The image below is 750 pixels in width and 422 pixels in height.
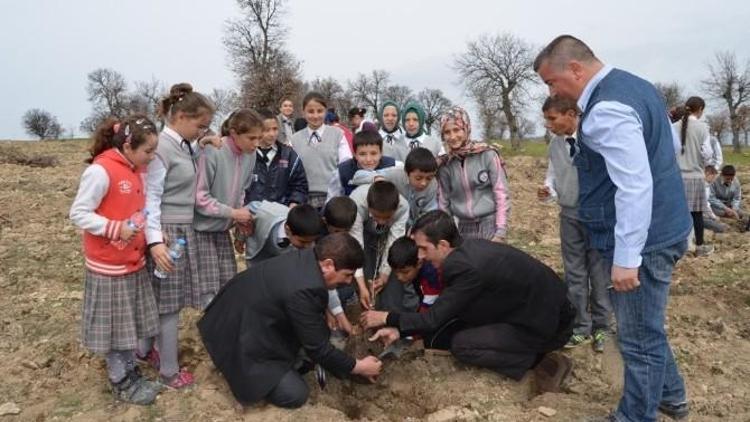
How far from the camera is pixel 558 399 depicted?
343 cm

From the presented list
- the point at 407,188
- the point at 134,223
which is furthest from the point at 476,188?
the point at 134,223

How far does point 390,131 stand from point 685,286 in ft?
10.9

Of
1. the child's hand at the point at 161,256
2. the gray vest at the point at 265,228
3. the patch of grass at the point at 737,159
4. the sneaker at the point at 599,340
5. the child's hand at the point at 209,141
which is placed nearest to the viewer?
the child's hand at the point at 161,256

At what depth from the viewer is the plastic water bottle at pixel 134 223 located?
312 cm

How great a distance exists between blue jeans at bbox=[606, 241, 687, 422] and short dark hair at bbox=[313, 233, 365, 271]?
1351 mm

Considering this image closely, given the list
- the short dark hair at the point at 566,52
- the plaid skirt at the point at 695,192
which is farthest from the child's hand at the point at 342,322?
the plaid skirt at the point at 695,192

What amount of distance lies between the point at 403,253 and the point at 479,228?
0.98 m

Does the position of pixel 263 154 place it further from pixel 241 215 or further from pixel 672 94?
pixel 672 94

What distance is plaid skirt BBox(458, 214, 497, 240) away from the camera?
4.43 metres

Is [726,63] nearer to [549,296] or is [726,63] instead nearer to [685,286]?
[685,286]

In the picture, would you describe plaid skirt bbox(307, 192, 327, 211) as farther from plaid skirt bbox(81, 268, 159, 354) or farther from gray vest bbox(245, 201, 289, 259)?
plaid skirt bbox(81, 268, 159, 354)

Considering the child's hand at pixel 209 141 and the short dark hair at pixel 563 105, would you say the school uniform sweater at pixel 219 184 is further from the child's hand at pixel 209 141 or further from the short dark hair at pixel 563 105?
the short dark hair at pixel 563 105

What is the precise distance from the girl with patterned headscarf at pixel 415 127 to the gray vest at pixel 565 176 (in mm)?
1438

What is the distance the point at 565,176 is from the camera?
167 inches
